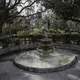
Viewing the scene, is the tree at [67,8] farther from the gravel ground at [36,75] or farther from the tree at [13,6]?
the gravel ground at [36,75]

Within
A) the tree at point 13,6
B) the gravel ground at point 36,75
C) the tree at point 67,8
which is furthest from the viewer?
the tree at point 13,6

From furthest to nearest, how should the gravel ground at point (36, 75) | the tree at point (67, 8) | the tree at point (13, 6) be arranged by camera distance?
1. the tree at point (13, 6)
2. the tree at point (67, 8)
3. the gravel ground at point (36, 75)

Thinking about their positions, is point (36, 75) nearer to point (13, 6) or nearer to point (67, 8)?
point (67, 8)

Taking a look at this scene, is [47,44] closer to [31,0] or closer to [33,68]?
[33,68]

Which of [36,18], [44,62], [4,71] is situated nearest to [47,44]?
[44,62]

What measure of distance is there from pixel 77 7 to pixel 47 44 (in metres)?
4.05

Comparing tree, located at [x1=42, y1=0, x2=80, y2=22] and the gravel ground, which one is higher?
tree, located at [x1=42, y1=0, x2=80, y2=22]

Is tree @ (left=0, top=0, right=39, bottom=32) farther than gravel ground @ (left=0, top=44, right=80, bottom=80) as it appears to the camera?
Yes

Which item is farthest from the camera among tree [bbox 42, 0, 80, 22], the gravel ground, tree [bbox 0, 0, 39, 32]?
tree [bbox 0, 0, 39, 32]

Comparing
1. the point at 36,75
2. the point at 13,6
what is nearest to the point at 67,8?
the point at 13,6

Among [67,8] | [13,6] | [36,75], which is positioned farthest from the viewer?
[13,6]

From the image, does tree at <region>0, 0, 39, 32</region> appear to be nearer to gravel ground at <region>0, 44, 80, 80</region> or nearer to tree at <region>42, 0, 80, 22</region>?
tree at <region>42, 0, 80, 22</region>

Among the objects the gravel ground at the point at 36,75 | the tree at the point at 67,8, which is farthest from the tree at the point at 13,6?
the gravel ground at the point at 36,75

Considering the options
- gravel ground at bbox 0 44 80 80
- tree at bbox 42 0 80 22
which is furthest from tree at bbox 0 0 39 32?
gravel ground at bbox 0 44 80 80
